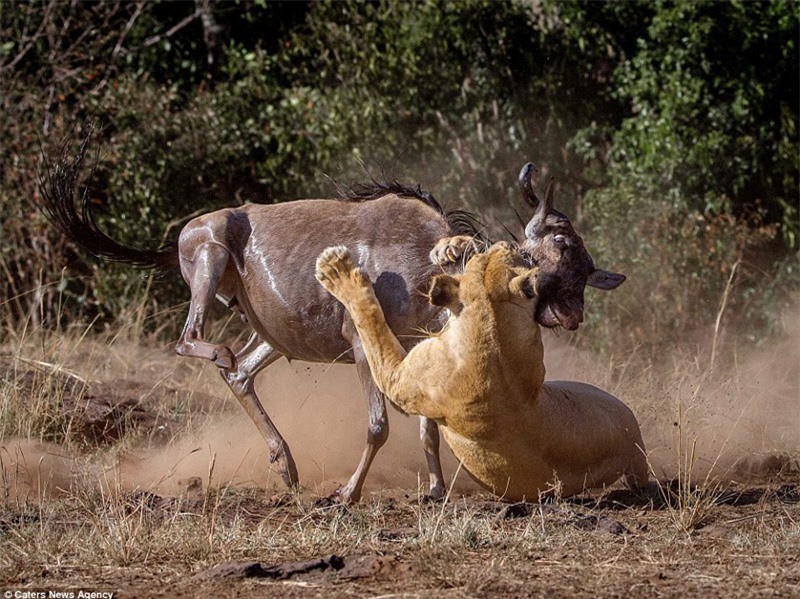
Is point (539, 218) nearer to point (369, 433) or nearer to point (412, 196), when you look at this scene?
point (412, 196)

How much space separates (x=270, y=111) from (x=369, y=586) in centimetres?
922

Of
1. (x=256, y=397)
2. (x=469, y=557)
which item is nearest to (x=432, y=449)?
(x=256, y=397)

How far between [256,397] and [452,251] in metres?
2.27

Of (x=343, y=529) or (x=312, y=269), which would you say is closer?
(x=343, y=529)

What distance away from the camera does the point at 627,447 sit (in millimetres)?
6590

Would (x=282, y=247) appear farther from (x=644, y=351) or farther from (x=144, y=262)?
(x=644, y=351)

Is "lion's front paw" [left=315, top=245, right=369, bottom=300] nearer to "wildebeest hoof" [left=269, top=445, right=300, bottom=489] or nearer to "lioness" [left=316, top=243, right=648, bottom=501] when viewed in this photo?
"lioness" [left=316, top=243, right=648, bottom=501]

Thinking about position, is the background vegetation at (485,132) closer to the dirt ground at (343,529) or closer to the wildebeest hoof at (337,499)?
the dirt ground at (343,529)

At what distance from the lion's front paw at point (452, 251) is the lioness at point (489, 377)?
39 centimetres

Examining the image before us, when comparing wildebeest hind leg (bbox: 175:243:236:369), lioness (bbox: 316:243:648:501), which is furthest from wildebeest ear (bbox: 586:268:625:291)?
wildebeest hind leg (bbox: 175:243:236:369)

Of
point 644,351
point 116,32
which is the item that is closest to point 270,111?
point 116,32

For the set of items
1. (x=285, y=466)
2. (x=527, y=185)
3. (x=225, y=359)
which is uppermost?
(x=527, y=185)

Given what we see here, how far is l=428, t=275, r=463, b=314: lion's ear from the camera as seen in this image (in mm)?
5430

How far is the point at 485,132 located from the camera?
41.5ft
